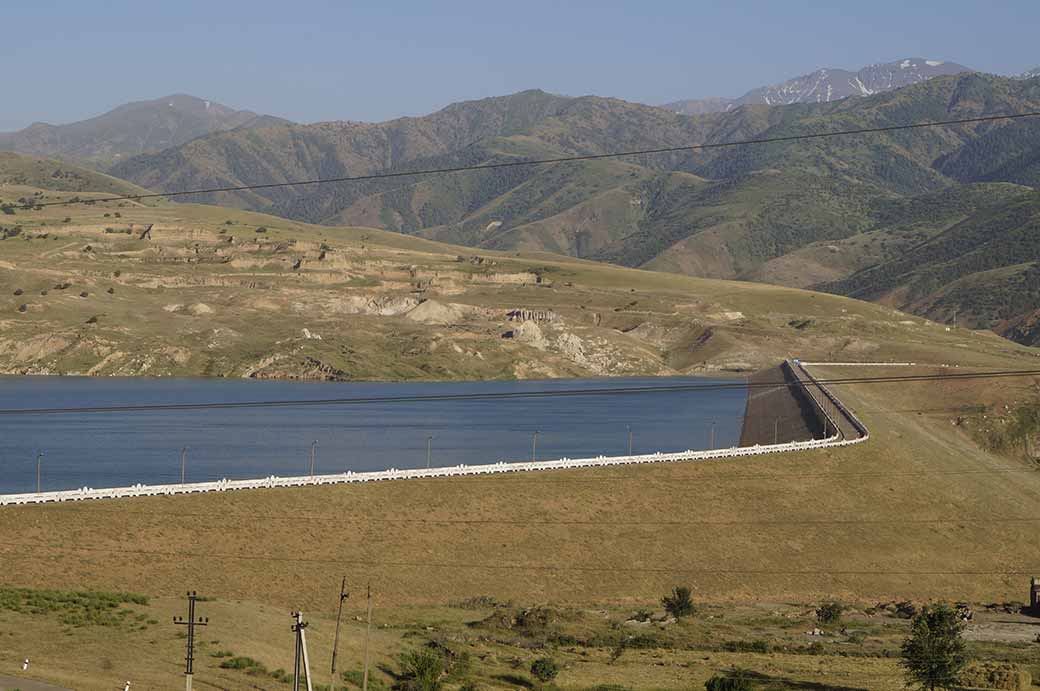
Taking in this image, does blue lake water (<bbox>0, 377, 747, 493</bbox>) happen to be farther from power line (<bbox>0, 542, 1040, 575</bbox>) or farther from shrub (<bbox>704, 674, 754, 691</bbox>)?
shrub (<bbox>704, 674, 754, 691</bbox>)

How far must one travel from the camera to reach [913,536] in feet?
276

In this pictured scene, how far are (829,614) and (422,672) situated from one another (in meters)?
26.0

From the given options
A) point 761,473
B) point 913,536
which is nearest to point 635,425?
point 761,473

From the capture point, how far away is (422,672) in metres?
43.9

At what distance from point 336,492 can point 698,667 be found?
30.4 meters

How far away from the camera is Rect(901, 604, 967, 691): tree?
4803 centimetres

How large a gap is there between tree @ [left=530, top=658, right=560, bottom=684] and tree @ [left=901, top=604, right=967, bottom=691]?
465 inches

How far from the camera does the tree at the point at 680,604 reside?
6431 centimetres

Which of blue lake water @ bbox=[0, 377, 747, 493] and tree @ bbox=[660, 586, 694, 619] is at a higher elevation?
blue lake water @ bbox=[0, 377, 747, 493]

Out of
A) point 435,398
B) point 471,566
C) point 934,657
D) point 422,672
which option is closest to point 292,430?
point 471,566

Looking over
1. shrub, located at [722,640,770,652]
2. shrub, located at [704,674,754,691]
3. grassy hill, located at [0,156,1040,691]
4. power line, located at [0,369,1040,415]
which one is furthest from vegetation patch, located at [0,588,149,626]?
shrub, located at [722,640,770,652]

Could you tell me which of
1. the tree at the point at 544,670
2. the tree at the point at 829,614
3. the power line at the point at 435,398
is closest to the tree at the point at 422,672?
the tree at the point at 544,670

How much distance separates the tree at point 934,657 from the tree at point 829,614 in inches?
480

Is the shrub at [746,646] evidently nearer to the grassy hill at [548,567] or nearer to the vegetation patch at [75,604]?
the grassy hill at [548,567]
